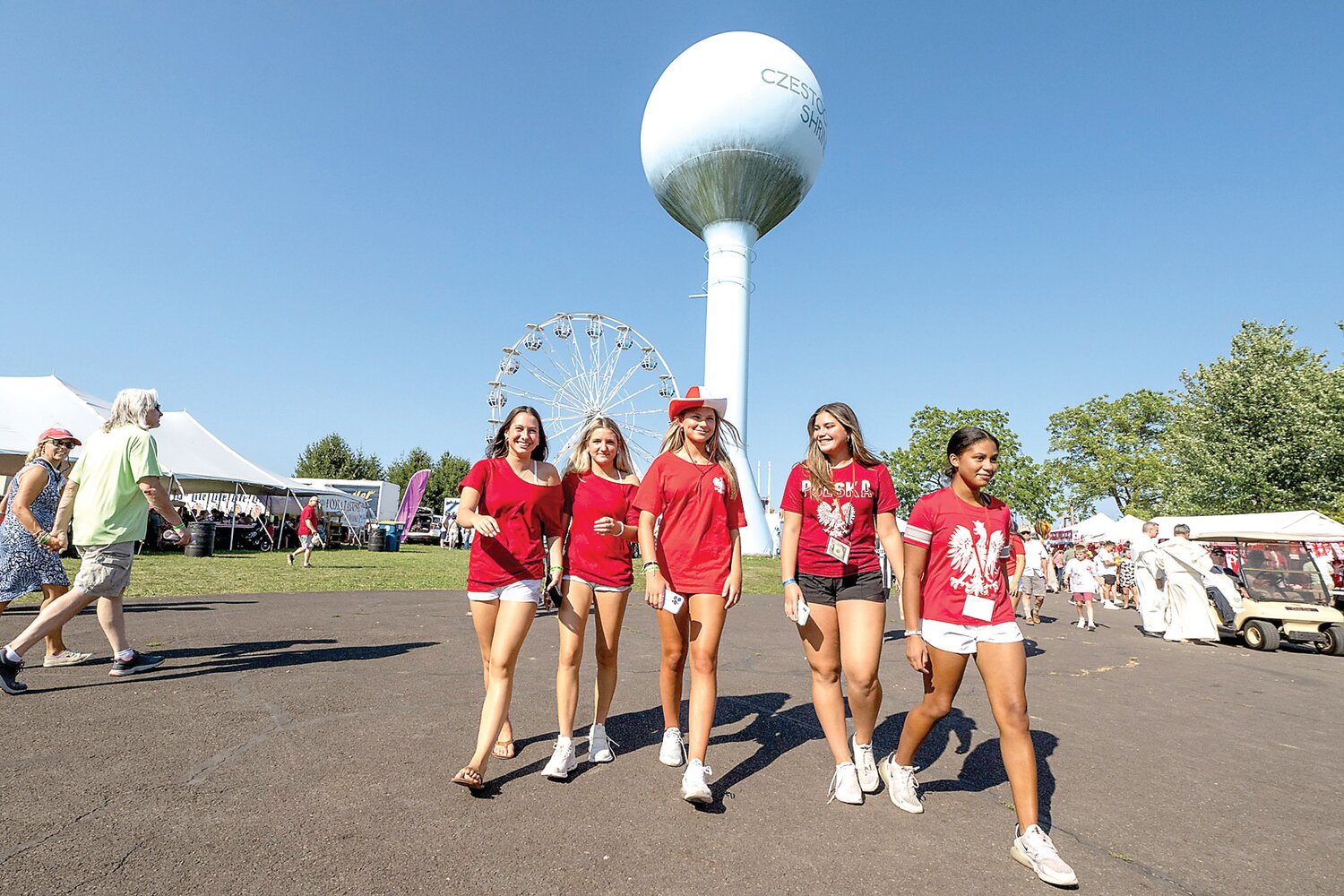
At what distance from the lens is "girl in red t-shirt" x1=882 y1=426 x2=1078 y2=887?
114 inches

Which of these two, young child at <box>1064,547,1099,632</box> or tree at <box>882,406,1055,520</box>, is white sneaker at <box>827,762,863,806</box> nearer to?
young child at <box>1064,547,1099,632</box>

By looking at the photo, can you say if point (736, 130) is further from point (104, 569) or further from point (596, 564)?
point (596, 564)

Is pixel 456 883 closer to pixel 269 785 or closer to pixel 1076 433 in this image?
pixel 269 785

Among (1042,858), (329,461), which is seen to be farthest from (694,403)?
(329,461)

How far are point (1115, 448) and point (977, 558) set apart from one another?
53.6 metres

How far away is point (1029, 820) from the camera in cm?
279

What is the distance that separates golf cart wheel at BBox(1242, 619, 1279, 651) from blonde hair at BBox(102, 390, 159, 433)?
13959 mm

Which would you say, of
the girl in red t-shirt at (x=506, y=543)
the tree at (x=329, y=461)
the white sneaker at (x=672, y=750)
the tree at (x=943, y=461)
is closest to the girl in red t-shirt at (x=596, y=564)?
the girl in red t-shirt at (x=506, y=543)

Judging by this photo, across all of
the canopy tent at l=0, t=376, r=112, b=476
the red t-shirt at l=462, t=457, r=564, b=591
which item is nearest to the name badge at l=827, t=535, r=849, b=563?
the red t-shirt at l=462, t=457, r=564, b=591

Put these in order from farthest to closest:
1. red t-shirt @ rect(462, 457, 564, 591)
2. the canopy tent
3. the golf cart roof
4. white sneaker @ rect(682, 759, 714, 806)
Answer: the canopy tent
the golf cart roof
red t-shirt @ rect(462, 457, 564, 591)
white sneaker @ rect(682, 759, 714, 806)

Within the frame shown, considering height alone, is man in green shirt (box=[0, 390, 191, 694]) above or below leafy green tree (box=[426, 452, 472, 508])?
below

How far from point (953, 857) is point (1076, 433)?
178 ft

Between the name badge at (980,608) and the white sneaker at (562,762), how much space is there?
1.95 m

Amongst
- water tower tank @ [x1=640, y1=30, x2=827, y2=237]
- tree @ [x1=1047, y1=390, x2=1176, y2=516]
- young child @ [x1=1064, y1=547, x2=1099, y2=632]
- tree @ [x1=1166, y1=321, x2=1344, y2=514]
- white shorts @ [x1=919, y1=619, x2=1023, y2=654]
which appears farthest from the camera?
tree @ [x1=1047, y1=390, x2=1176, y2=516]
